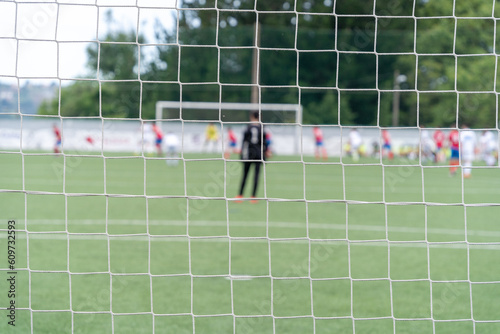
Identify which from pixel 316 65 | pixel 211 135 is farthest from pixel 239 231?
pixel 316 65

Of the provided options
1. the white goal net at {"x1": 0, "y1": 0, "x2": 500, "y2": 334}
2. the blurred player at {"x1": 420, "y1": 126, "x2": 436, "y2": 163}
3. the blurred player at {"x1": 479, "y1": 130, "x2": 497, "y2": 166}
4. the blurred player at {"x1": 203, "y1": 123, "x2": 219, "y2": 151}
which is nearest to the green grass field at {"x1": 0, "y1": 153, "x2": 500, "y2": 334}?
the white goal net at {"x1": 0, "y1": 0, "x2": 500, "y2": 334}

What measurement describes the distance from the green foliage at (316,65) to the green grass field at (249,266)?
1878 cm

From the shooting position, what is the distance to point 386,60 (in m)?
34.6

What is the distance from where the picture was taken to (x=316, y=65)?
34688mm

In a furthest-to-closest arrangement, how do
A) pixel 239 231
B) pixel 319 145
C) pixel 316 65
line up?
pixel 316 65, pixel 319 145, pixel 239 231

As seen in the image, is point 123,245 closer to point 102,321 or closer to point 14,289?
point 14,289

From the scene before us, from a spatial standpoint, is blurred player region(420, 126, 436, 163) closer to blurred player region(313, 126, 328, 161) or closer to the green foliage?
the green foliage

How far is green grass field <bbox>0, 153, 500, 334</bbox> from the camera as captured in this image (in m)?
4.05

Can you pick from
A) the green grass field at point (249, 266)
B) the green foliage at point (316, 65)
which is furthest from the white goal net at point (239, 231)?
the green foliage at point (316, 65)

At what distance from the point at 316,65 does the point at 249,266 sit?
30.0 m

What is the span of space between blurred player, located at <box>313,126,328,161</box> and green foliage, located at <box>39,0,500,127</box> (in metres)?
1.88

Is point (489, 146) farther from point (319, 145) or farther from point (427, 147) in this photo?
point (319, 145)

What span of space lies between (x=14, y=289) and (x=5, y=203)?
246 inches

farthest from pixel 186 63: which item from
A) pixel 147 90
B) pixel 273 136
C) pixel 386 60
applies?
pixel 386 60
